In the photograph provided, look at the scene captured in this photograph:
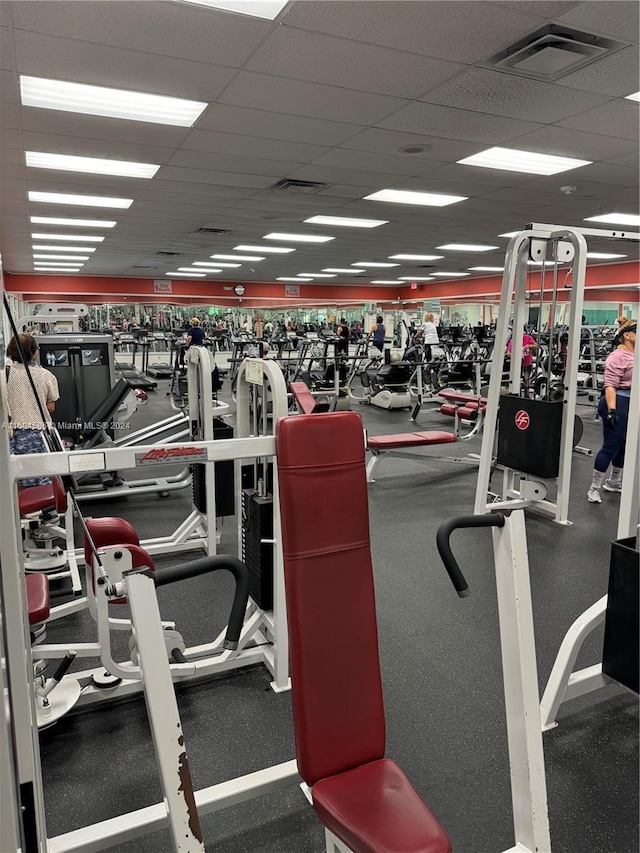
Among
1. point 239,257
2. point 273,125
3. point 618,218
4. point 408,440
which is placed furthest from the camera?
point 239,257

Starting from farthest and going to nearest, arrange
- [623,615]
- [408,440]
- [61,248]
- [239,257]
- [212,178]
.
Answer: [239,257] < [61,248] < [212,178] < [408,440] < [623,615]

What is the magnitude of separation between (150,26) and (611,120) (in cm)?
Answer: 305

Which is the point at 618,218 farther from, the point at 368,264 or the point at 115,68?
the point at 115,68

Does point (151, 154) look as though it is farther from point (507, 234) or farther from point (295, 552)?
point (507, 234)

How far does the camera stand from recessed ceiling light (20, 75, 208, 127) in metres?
3.34

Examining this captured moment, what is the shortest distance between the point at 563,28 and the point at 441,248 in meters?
7.80

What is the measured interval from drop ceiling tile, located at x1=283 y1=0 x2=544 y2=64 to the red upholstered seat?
2.54 meters

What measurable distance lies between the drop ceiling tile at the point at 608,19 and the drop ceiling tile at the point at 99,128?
8.54 feet

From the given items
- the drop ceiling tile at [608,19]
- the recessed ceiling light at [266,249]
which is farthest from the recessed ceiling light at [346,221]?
→ the drop ceiling tile at [608,19]

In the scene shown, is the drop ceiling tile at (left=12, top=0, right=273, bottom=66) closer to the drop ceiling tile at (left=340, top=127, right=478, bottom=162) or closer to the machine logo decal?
the drop ceiling tile at (left=340, top=127, right=478, bottom=162)

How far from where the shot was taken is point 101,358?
491 cm

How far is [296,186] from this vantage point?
5785 mm

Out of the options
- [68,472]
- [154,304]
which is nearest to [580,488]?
[68,472]

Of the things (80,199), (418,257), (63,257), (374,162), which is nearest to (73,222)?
(80,199)
